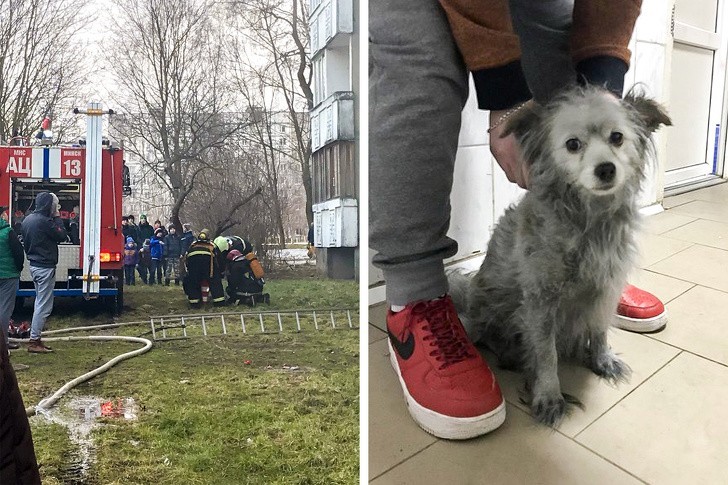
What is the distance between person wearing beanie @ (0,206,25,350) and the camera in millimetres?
648

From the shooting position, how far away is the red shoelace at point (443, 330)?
772mm

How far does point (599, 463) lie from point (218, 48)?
0.68 metres

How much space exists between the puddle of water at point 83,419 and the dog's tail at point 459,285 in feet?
1.50

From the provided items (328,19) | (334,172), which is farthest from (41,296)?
(328,19)

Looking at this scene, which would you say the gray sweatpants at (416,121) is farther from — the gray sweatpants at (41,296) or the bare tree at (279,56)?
the gray sweatpants at (41,296)

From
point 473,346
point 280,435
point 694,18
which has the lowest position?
point 280,435

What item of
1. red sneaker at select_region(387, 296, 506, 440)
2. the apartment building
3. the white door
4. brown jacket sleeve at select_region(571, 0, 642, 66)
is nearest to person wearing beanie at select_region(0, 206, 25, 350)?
the apartment building

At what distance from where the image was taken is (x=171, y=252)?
689 millimetres

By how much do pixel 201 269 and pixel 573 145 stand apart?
0.48 meters

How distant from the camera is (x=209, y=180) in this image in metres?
0.69

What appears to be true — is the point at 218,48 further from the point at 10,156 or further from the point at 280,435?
the point at 280,435

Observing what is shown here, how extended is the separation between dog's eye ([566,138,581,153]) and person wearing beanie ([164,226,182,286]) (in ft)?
1.61

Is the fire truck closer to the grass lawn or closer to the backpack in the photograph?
the grass lawn

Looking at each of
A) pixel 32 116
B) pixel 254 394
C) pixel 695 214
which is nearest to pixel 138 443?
pixel 254 394
